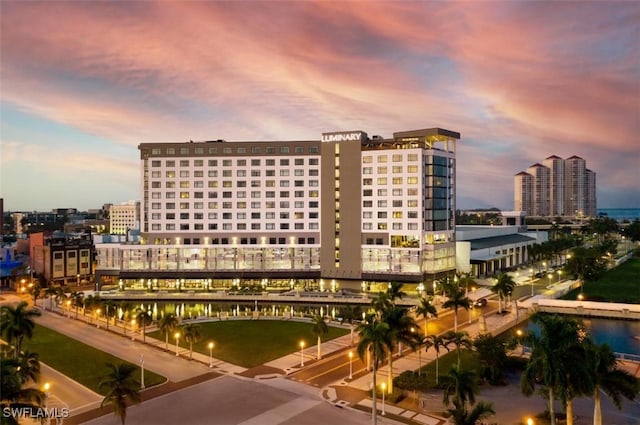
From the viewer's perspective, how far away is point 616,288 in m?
117

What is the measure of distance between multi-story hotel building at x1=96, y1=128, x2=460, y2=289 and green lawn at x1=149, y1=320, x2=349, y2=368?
4395cm

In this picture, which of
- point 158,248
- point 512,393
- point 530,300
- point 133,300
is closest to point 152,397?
point 512,393

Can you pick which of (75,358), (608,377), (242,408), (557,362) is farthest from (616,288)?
(75,358)

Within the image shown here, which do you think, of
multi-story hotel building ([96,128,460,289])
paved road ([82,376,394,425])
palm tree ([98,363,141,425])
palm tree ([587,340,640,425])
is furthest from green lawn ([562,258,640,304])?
palm tree ([98,363,141,425])

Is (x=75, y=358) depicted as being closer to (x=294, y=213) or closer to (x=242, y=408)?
(x=242, y=408)

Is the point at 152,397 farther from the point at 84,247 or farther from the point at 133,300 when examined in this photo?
the point at 84,247

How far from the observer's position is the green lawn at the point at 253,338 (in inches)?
2616

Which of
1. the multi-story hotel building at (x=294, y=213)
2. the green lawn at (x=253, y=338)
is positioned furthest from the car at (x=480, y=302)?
the green lawn at (x=253, y=338)

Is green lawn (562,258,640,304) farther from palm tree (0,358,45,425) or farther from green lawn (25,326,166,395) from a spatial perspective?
palm tree (0,358,45,425)

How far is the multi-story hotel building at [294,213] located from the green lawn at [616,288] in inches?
1323

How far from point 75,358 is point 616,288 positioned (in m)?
117

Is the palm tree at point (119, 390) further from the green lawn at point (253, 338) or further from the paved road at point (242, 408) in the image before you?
the green lawn at point (253, 338)

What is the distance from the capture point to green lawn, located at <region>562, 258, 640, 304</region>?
10519 centimetres

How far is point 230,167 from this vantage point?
13712 centimetres
